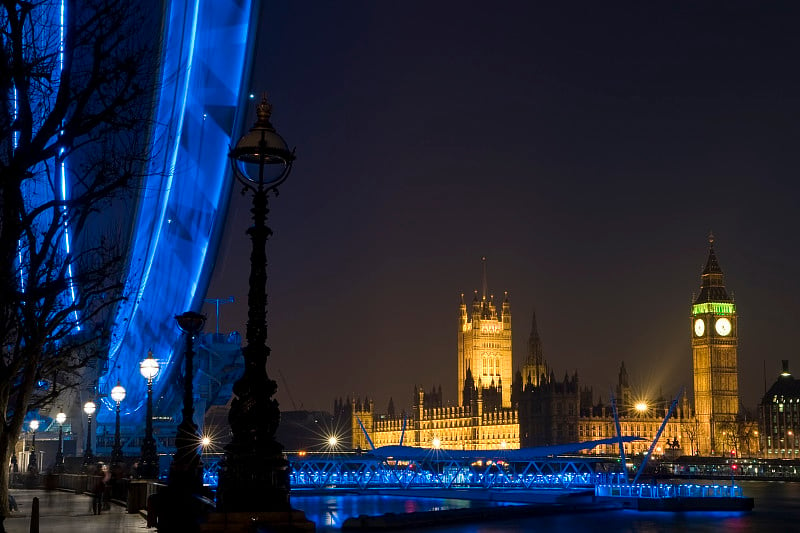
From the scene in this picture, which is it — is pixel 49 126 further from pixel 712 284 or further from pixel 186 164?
pixel 712 284

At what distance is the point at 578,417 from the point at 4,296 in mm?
123372

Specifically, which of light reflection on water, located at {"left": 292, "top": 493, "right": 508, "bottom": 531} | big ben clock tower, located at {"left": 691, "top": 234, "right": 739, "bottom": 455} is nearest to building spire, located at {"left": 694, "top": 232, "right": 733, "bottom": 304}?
big ben clock tower, located at {"left": 691, "top": 234, "right": 739, "bottom": 455}

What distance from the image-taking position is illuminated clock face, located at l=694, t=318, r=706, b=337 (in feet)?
494

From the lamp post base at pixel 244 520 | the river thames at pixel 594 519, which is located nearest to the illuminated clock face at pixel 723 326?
the river thames at pixel 594 519

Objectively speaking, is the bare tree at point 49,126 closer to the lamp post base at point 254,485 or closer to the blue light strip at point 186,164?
the blue light strip at point 186,164

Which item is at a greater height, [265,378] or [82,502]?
[265,378]

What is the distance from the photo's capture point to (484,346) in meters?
168

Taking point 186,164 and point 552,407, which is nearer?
point 186,164

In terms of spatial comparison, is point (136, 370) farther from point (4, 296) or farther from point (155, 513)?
point (4, 296)

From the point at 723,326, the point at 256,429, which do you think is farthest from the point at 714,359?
the point at 256,429

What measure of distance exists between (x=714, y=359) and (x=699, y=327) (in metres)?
5.10

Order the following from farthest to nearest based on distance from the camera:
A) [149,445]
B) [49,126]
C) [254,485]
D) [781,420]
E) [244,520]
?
[781,420], [149,445], [49,126], [254,485], [244,520]

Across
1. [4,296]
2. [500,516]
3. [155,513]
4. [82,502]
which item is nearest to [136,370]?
[500,516]

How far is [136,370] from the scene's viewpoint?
149 ft
